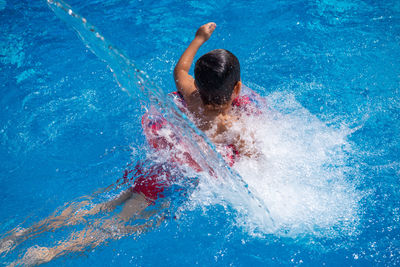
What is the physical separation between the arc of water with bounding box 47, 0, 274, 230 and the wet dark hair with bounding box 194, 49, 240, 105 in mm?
291

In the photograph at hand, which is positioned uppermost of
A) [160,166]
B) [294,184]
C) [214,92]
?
[214,92]

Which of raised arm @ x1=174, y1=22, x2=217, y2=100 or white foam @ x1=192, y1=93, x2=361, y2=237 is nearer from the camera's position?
raised arm @ x1=174, y1=22, x2=217, y2=100

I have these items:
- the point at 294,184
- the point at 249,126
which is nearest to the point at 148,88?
the point at 249,126

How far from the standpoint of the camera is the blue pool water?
2500mm

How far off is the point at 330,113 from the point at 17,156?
347cm

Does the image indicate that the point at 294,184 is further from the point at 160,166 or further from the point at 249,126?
the point at 160,166

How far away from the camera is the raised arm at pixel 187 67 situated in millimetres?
2291

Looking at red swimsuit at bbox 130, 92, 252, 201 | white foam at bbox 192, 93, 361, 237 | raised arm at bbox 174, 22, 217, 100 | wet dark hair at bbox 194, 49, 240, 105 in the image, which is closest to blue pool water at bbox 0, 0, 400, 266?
white foam at bbox 192, 93, 361, 237

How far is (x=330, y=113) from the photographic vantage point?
3369 mm

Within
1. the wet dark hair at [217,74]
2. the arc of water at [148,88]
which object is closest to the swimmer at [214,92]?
the wet dark hair at [217,74]

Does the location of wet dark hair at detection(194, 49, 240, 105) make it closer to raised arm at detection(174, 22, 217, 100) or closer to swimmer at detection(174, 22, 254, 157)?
swimmer at detection(174, 22, 254, 157)

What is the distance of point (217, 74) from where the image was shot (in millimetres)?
1777

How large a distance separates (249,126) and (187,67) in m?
0.70

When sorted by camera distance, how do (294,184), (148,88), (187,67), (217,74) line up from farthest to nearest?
(294,184)
(187,67)
(148,88)
(217,74)
